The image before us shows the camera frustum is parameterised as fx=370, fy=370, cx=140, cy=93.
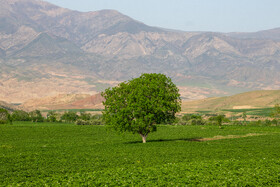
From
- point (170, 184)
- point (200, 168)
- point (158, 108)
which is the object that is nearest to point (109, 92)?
point (158, 108)

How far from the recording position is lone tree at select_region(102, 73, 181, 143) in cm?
6344

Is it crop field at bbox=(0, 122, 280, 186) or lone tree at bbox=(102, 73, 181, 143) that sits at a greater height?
lone tree at bbox=(102, 73, 181, 143)

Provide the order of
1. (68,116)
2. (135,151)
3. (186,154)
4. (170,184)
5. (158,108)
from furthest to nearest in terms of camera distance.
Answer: (68,116), (158,108), (135,151), (186,154), (170,184)

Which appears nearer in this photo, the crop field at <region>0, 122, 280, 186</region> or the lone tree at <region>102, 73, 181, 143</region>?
the crop field at <region>0, 122, 280, 186</region>

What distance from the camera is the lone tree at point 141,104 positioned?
63438 mm

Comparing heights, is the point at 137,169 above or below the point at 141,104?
below

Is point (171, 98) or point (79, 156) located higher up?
point (171, 98)

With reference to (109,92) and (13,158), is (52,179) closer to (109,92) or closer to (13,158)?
(13,158)

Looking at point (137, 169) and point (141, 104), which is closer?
point (137, 169)

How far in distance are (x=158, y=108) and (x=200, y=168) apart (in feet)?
86.9

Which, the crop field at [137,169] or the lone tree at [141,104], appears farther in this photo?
the lone tree at [141,104]

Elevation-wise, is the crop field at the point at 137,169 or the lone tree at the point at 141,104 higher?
the lone tree at the point at 141,104

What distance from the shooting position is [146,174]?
1356 inches

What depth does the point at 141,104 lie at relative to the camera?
6369 centimetres
